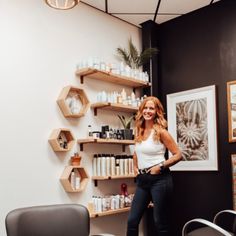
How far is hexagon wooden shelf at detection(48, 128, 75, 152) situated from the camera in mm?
3215

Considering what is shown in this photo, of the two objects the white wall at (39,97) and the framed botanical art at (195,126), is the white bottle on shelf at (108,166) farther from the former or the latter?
the framed botanical art at (195,126)

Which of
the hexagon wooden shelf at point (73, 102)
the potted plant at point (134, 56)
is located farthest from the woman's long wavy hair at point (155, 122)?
the potted plant at point (134, 56)

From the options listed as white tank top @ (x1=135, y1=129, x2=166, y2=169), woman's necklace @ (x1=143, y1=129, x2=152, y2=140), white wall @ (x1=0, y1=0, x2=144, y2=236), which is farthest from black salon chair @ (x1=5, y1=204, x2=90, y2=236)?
woman's necklace @ (x1=143, y1=129, x2=152, y2=140)

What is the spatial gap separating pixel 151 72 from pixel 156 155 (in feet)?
4.79

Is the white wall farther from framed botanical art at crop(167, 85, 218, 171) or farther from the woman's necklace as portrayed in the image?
framed botanical art at crop(167, 85, 218, 171)

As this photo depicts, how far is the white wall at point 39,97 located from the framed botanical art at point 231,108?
4.43 ft

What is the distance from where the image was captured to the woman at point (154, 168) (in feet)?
9.80

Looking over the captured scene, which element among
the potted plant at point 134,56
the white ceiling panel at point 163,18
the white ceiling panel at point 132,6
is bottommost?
the potted plant at point 134,56

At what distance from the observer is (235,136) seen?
138 inches

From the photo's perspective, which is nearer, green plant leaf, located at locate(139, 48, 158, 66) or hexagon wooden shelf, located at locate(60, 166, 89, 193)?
hexagon wooden shelf, located at locate(60, 166, 89, 193)

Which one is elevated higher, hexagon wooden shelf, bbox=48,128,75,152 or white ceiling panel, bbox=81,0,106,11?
white ceiling panel, bbox=81,0,106,11

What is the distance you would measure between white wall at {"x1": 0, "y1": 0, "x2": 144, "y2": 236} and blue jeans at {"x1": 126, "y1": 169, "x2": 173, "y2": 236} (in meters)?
0.68

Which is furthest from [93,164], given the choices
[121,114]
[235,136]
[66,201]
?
[235,136]

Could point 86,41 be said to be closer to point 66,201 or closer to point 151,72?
point 151,72
